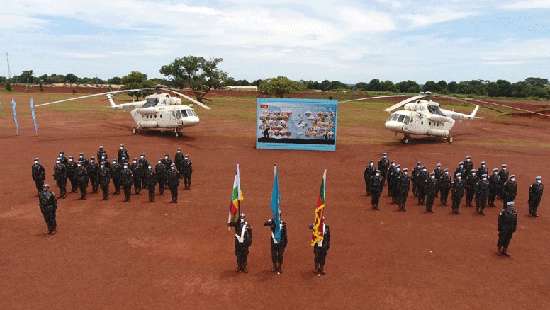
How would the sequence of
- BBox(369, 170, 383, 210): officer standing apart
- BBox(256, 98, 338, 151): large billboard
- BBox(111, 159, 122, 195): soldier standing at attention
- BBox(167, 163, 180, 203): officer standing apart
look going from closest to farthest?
BBox(369, 170, 383, 210): officer standing apart, BBox(167, 163, 180, 203): officer standing apart, BBox(111, 159, 122, 195): soldier standing at attention, BBox(256, 98, 338, 151): large billboard

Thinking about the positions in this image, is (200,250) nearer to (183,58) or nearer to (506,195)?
(506,195)

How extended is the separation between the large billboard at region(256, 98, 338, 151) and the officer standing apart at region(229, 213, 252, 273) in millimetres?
15760

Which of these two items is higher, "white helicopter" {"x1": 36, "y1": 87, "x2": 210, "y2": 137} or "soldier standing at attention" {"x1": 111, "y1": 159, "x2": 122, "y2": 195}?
"white helicopter" {"x1": 36, "y1": 87, "x2": 210, "y2": 137}

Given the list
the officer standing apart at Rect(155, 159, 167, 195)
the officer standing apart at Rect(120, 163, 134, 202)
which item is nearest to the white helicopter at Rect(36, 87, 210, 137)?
the officer standing apart at Rect(155, 159, 167, 195)

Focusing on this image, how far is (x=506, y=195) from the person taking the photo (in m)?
14.6

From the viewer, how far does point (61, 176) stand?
15141 millimetres

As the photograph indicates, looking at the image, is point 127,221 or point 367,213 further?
point 367,213

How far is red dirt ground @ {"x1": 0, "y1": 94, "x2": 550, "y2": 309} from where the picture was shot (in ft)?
29.2

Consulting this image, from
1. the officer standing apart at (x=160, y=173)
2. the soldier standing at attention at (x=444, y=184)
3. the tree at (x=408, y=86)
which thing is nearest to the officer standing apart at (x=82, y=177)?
the officer standing apart at (x=160, y=173)

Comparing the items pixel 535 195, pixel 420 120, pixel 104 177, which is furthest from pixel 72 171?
pixel 420 120

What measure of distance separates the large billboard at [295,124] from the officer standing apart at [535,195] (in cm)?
1211

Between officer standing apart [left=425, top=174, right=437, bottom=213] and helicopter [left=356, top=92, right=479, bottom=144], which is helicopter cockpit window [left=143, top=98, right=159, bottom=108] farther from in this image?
officer standing apart [left=425, top=174, right=437, bottom=213]

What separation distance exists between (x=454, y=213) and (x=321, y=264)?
271 inches

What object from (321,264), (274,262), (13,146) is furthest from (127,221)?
(13,146)
